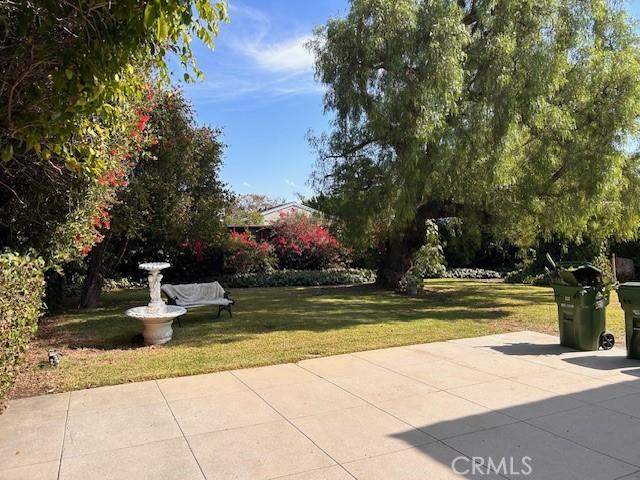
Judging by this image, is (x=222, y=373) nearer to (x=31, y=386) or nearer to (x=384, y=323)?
(x=31, y=386)

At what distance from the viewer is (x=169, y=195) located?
13.1m

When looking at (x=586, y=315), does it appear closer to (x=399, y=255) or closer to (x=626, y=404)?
(x=626, y=404)

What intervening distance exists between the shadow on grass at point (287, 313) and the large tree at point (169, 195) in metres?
1.92

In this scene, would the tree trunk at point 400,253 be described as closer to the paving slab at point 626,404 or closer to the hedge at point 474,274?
the hedge at point 474,274

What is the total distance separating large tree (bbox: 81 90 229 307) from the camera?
1237 cm

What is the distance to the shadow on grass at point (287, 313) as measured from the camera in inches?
373

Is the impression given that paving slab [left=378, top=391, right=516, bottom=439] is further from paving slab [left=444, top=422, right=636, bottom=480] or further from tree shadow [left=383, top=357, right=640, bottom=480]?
paving slab [left=444, top=422, right=636, bottom=480]

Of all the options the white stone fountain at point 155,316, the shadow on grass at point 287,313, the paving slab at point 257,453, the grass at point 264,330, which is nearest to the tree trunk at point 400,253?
the shadow on grass at point 287,313

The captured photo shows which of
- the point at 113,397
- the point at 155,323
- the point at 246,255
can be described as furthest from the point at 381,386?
the point at 246,255

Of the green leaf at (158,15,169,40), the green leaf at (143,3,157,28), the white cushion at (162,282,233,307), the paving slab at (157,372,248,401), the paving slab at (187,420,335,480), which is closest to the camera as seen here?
the green leaf at (143,3,157,28)

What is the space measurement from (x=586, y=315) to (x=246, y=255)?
15.8 metres

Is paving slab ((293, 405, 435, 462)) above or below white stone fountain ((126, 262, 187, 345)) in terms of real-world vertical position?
below

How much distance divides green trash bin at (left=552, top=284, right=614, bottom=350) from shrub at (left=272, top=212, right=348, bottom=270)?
15932 millimetres

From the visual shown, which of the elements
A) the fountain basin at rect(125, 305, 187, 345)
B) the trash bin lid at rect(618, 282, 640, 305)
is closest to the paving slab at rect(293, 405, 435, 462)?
the trash bin lid at rect(618, 282, 640, 305)
